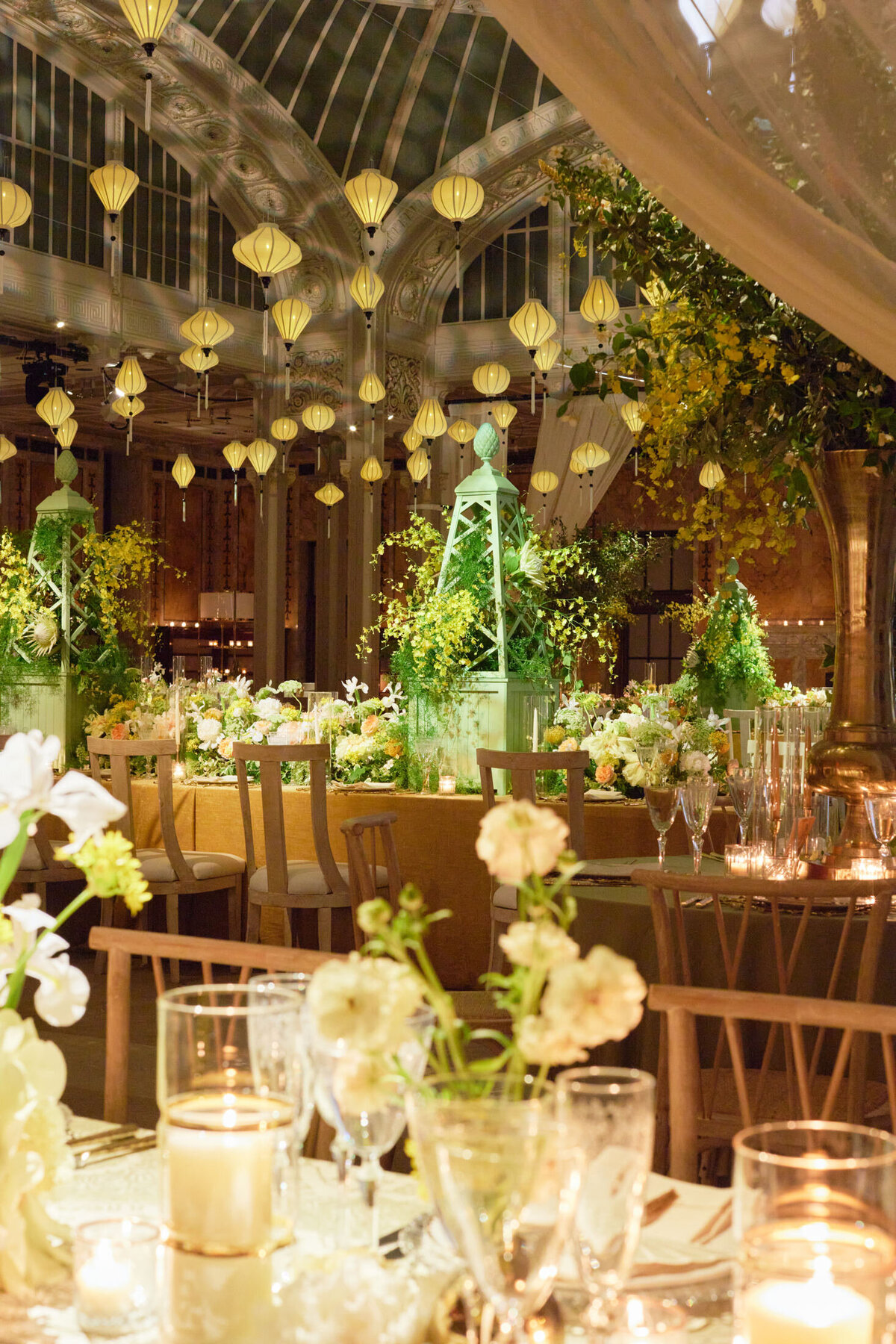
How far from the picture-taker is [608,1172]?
35.6 inches

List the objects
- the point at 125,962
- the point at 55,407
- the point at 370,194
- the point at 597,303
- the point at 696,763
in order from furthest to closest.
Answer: the point at 55,407 → the point at 597,303 → the point at 370,194 → the point at 696,763 → the point at 125,962

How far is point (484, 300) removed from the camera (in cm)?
1423

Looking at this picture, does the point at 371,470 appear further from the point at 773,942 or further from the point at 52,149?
the point at 773,942

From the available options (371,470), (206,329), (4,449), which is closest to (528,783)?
(206,329)

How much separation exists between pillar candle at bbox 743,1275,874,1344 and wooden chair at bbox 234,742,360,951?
170 inches

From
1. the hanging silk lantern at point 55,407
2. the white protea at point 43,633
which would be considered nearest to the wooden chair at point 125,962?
the white protea at point 43,633

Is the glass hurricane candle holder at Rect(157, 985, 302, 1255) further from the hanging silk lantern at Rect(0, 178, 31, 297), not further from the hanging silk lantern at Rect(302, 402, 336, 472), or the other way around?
the hanging silk lantern at Rect(302, 402, 336, 472)

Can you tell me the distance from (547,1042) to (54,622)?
703 cm

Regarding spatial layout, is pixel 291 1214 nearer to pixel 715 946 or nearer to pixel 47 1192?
pixel 47 1192

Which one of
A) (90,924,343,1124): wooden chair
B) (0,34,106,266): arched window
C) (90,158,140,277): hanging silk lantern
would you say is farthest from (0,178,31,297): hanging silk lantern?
(90,924,343,1124): wooden chair

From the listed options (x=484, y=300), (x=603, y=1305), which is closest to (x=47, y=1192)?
(x=603, y=1305)

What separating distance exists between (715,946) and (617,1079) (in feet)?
6.79

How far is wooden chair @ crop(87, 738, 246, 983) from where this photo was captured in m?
5.57

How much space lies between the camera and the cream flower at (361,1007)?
941 millimetres
